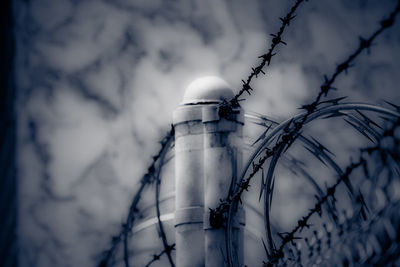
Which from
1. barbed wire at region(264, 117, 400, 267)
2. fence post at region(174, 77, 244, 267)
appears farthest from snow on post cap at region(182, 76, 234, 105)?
barbed wire at region(264, 117, 400, 267)

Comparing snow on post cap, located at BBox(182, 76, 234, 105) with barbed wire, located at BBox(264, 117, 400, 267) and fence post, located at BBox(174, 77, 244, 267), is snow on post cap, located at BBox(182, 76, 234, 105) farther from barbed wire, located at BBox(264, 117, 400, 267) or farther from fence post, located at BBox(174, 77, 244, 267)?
barbed wire, located at BBox(264, 117, 400, 267)

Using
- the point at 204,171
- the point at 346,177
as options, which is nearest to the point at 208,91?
the point at 204,171

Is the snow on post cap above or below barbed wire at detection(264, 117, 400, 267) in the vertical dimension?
above

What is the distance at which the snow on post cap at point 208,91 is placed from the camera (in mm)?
7672

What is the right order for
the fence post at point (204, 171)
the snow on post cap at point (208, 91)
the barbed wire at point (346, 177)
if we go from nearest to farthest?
the barbed wire at point (346, 177), the fence post at point (204, 171), the snow on post cap at point (208, 91)

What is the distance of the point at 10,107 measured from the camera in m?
12.1

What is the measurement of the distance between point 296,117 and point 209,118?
4.84ft

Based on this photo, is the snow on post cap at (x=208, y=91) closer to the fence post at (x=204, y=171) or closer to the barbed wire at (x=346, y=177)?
the fence post at (x=204, y=171)

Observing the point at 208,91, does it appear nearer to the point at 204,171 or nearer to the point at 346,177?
the point at 204,171

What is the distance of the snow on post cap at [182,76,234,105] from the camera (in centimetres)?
767

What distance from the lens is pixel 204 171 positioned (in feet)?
24.1

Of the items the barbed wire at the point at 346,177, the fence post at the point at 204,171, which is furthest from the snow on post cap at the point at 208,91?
the barbed wire at the point at 346,177

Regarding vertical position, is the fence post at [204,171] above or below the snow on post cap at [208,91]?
below

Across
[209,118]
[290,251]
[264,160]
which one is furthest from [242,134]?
[290,251]
